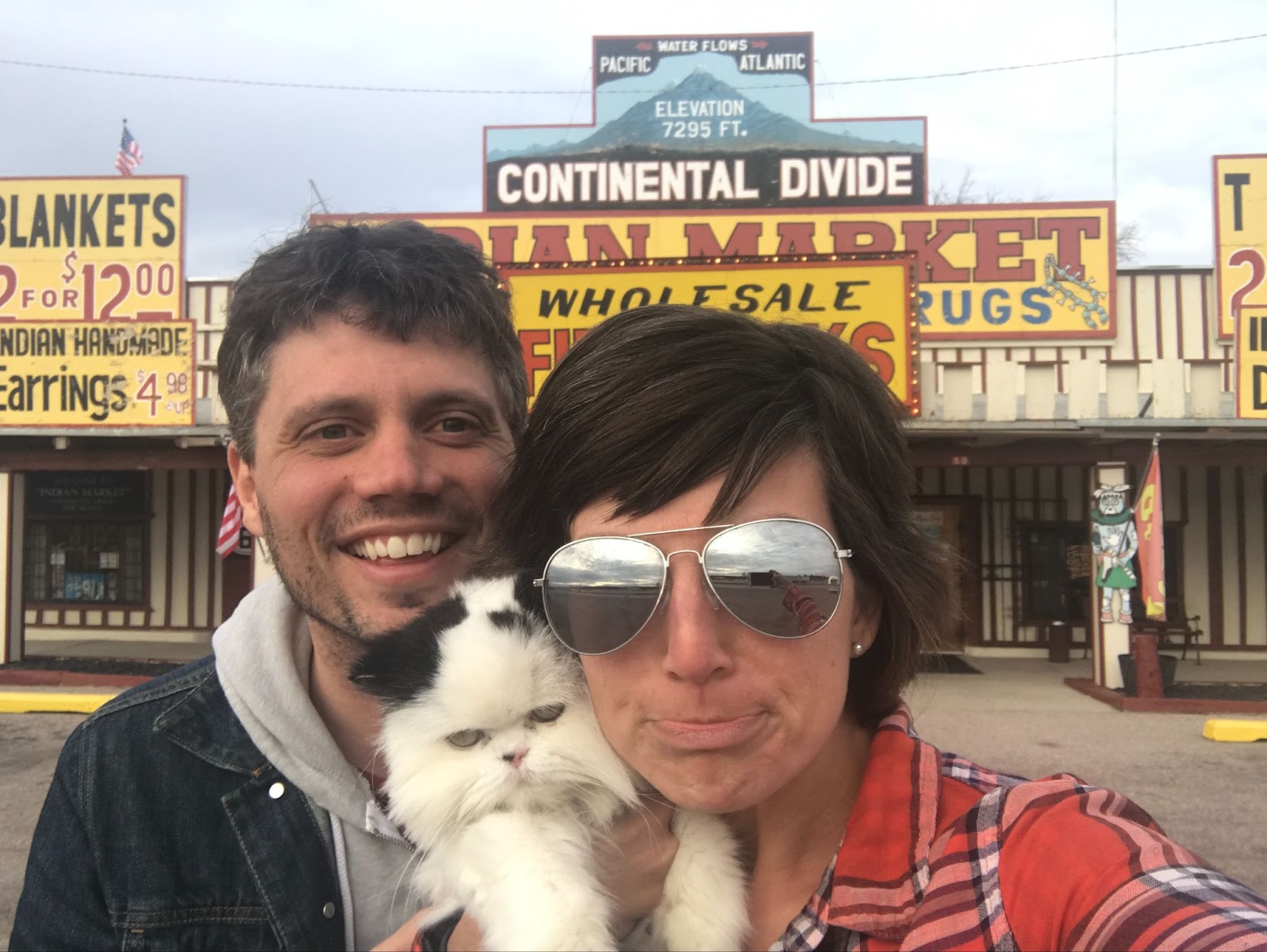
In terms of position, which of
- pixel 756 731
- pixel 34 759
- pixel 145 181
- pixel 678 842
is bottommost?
pixel 34 759

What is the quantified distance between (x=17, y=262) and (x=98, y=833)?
1363 centimetres

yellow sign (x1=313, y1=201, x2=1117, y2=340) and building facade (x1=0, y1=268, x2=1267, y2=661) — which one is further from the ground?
yellow sign (x1=313, y1=201, x2=1117, y2=340)

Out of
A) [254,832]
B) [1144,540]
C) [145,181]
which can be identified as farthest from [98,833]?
[145,181]

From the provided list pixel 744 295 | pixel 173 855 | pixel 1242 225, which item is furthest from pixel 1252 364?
pixel 173 855

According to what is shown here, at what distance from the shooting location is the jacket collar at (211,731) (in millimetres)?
1927

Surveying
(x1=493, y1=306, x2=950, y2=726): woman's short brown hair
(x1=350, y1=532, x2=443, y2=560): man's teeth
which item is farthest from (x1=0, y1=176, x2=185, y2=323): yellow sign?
(x1=493, y1=306, x2=950, y2=726): woman's short brown hair

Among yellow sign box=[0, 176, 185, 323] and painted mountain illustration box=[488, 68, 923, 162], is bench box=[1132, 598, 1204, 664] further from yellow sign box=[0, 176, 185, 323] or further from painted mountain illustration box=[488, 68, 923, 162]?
yellow sign box=[0, 176, 185, 323]

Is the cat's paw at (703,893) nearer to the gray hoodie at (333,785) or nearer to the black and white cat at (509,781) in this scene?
the black and white cat at (509,781)

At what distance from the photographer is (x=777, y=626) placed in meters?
1.37

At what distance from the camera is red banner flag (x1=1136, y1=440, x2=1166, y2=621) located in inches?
358

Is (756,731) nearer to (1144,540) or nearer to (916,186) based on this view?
(1144,540)

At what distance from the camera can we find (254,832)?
186cm

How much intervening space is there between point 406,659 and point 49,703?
1025 cm

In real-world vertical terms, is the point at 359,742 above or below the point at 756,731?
below
